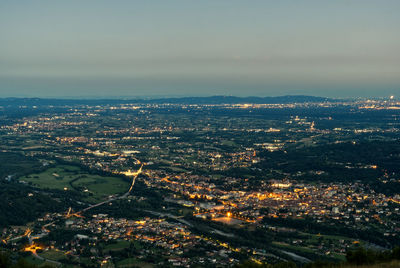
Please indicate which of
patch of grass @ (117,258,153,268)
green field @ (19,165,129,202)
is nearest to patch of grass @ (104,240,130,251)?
patch of grass @ (117,258,153,268)

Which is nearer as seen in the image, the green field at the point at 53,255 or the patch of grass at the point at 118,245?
the green field at the point at 53,255

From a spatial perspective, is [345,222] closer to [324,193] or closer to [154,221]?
[324,193]

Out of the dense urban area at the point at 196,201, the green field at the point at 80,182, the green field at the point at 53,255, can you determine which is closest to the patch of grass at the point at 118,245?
the dense urban area at the point at 196,201

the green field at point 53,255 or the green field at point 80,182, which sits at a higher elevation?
the green field at point 80,182

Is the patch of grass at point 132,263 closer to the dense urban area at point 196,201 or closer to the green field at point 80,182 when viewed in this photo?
the dense urban area at point 196,201

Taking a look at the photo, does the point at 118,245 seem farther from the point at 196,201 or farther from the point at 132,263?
the point at 196,201

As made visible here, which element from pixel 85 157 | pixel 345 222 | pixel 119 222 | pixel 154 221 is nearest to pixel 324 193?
pixel 345 222
